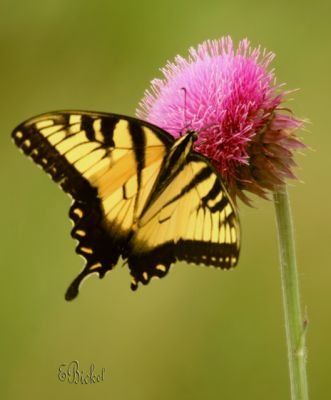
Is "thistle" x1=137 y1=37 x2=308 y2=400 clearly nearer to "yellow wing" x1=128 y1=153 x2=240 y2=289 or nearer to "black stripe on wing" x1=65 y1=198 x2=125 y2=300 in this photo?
"yellow wing" x1=128 y1=153 x2=240 y2=289

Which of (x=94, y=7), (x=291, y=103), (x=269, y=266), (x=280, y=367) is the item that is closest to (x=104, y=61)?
(x=94, y=7)

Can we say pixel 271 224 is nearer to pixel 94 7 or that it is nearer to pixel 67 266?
pixel 67 266
